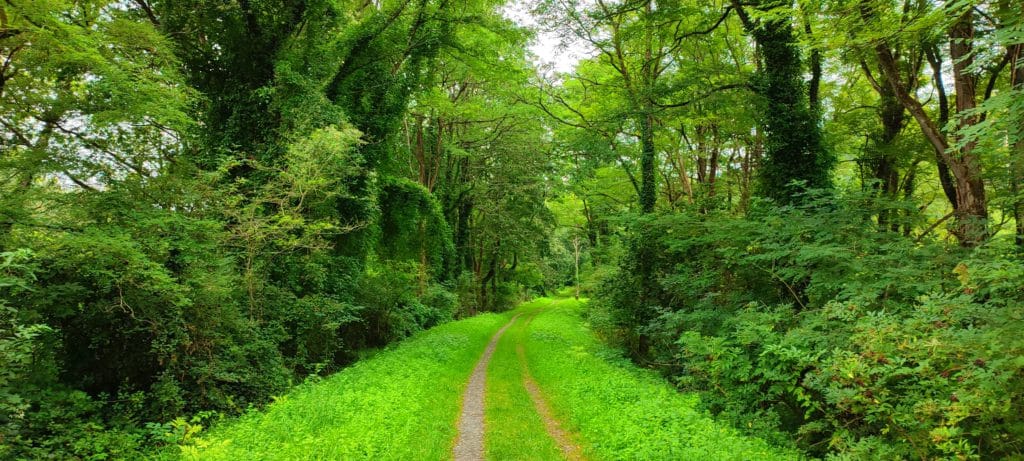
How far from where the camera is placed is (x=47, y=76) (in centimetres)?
943

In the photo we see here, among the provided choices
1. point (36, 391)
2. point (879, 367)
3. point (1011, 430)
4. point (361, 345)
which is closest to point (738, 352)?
point (879, 367)

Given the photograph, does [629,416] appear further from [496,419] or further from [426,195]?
[426,195]

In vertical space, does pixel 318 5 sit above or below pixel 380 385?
above

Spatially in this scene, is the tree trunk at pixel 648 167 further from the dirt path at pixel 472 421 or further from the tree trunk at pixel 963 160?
the dirt path at pixel 472 421

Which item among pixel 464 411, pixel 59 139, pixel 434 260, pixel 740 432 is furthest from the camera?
pixel 434 260

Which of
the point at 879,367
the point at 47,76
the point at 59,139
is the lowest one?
the point at 879,367

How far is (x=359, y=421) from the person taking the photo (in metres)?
7.49

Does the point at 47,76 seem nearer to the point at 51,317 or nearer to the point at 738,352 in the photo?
the point at 51,317

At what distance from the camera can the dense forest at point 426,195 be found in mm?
5875

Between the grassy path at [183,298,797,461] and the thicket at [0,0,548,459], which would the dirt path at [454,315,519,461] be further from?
the thicket at [0,0,548,459]

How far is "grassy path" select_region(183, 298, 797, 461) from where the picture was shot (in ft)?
20.4

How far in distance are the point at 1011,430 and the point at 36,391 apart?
45.6 ft

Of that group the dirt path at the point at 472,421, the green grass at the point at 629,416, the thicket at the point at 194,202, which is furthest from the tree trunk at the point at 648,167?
the dirt path at the point at 472,421

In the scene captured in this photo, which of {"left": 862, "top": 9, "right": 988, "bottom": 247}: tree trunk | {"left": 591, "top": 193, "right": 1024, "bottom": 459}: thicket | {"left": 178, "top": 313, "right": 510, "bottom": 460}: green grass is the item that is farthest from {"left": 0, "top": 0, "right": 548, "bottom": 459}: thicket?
{"left": 862, "top": 9, "right": 988, "bottom": 247}: tree trunk
